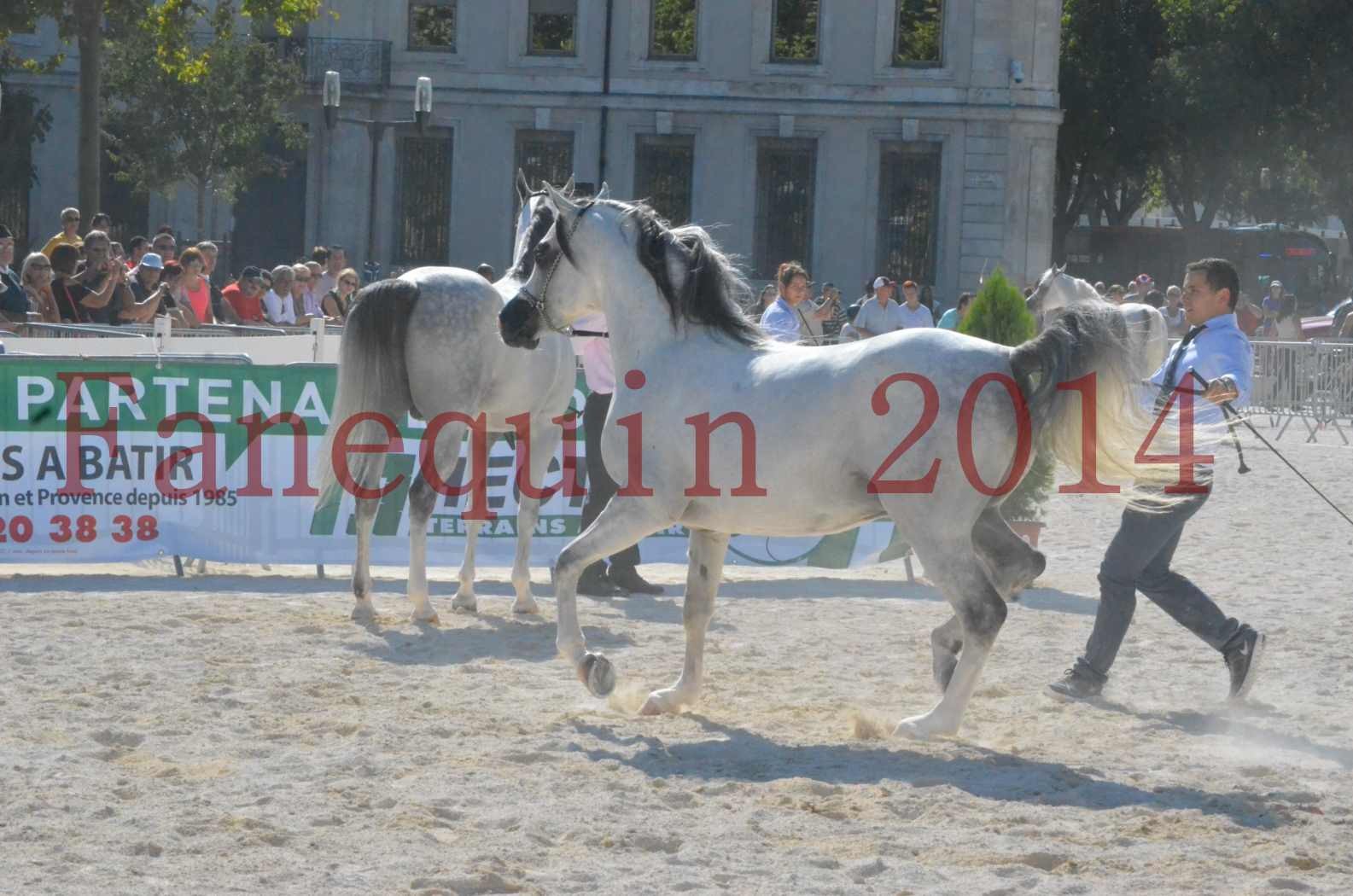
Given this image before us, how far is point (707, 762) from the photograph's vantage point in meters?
6.49

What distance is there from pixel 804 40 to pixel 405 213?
32.9 ft

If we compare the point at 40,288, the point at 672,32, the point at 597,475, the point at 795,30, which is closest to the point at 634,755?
the point at 597,475

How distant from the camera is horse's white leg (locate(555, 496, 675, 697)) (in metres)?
7.06

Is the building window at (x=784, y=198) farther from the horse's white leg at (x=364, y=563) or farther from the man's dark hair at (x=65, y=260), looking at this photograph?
the horse's white leg at (x=364, y=563)

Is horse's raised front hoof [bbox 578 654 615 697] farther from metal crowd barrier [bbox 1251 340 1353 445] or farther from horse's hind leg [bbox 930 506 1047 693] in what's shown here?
metal crowd barrier [bbox 1251 340 1353 445]

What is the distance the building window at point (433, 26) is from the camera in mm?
41312

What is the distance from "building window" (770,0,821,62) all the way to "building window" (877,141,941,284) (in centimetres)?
300

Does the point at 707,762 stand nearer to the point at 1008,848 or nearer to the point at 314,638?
the point at 1008,848

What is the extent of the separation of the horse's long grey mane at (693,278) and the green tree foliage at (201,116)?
101 feet

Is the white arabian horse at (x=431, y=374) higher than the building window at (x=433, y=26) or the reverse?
the reverse

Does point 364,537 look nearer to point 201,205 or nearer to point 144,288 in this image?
point 144,288

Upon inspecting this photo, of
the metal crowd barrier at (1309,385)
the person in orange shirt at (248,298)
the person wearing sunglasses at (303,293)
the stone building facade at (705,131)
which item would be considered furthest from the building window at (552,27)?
the person in orange shirt at (248,298)

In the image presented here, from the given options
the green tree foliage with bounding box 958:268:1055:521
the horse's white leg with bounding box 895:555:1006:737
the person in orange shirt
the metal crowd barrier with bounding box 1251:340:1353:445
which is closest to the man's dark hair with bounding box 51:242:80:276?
the person in orange shirt

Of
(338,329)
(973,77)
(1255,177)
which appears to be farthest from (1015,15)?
(338,329)
